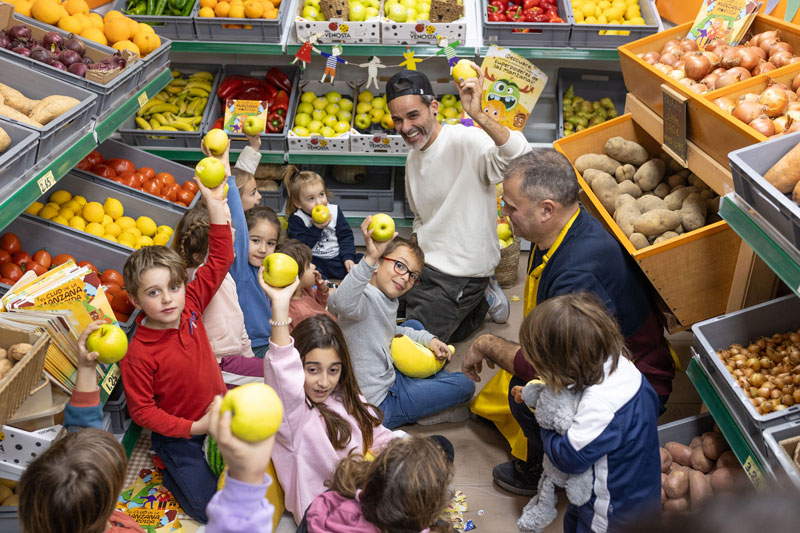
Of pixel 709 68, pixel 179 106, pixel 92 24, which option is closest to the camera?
pixel 709 68

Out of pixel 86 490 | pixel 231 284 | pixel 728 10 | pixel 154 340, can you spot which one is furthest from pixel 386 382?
pixel 728 10

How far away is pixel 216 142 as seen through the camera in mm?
3055

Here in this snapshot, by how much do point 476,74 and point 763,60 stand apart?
1.37 meters

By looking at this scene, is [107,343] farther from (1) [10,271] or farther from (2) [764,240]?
(2) [764,240]

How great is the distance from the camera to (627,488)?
2.33m

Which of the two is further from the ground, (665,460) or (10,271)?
(10,271)

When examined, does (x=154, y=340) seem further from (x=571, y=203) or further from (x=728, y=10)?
(x=728, y=10)

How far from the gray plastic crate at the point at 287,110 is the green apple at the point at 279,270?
100 inches

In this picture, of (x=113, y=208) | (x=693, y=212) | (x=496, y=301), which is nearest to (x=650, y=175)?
(x=693, y=212)

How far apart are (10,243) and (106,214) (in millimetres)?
565

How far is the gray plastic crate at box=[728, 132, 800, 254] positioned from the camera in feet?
6.73

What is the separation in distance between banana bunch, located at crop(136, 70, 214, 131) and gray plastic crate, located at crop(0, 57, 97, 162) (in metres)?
1.48

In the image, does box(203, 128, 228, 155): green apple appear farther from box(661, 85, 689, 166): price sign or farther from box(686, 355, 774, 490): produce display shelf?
box(686, 355, 774, 490): produce display shelf

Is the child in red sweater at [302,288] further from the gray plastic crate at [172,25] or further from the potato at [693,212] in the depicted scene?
the gray plastic crate at [172,25]
